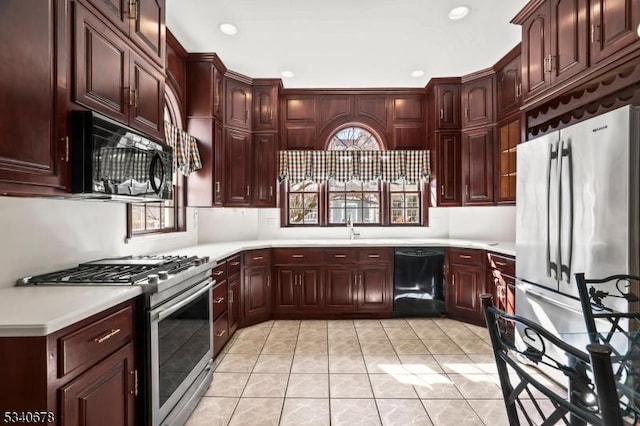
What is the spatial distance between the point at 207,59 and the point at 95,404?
10.6ft

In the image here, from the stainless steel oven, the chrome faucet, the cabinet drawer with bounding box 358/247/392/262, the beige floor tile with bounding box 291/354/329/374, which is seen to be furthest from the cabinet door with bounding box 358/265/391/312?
the stainless steel oven

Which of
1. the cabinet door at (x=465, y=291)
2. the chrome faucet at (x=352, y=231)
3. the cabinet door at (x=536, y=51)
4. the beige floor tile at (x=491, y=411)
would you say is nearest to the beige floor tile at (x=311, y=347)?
the beige floor tile at (x=491, y=411)

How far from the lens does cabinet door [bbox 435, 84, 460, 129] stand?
4145mm

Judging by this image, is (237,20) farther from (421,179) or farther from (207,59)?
(421,179)

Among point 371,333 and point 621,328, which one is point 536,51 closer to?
point 621,328

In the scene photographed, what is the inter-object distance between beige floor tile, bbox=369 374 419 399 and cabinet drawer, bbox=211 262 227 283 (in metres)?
1.50

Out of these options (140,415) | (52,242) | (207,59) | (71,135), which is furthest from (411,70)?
(140,415)

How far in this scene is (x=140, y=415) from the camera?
1.62 metres

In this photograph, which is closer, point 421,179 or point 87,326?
point 87,326

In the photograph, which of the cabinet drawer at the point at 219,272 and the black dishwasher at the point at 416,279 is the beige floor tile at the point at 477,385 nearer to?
the black dishwasher at the point at 416,279

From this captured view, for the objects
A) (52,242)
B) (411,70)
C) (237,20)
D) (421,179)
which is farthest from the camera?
(421,179)

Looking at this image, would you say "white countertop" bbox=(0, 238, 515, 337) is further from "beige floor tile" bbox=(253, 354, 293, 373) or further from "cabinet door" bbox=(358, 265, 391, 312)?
"cabinet door" bbox=(358, 265, 391, 312)

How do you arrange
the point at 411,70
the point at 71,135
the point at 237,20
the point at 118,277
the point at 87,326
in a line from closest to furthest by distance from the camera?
the point at 87,326
the point at 71,135
the point at 118,277
the point at 237,20
the point at 411,70

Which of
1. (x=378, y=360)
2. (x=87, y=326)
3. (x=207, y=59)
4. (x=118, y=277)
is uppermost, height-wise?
(x=207, y=59)
